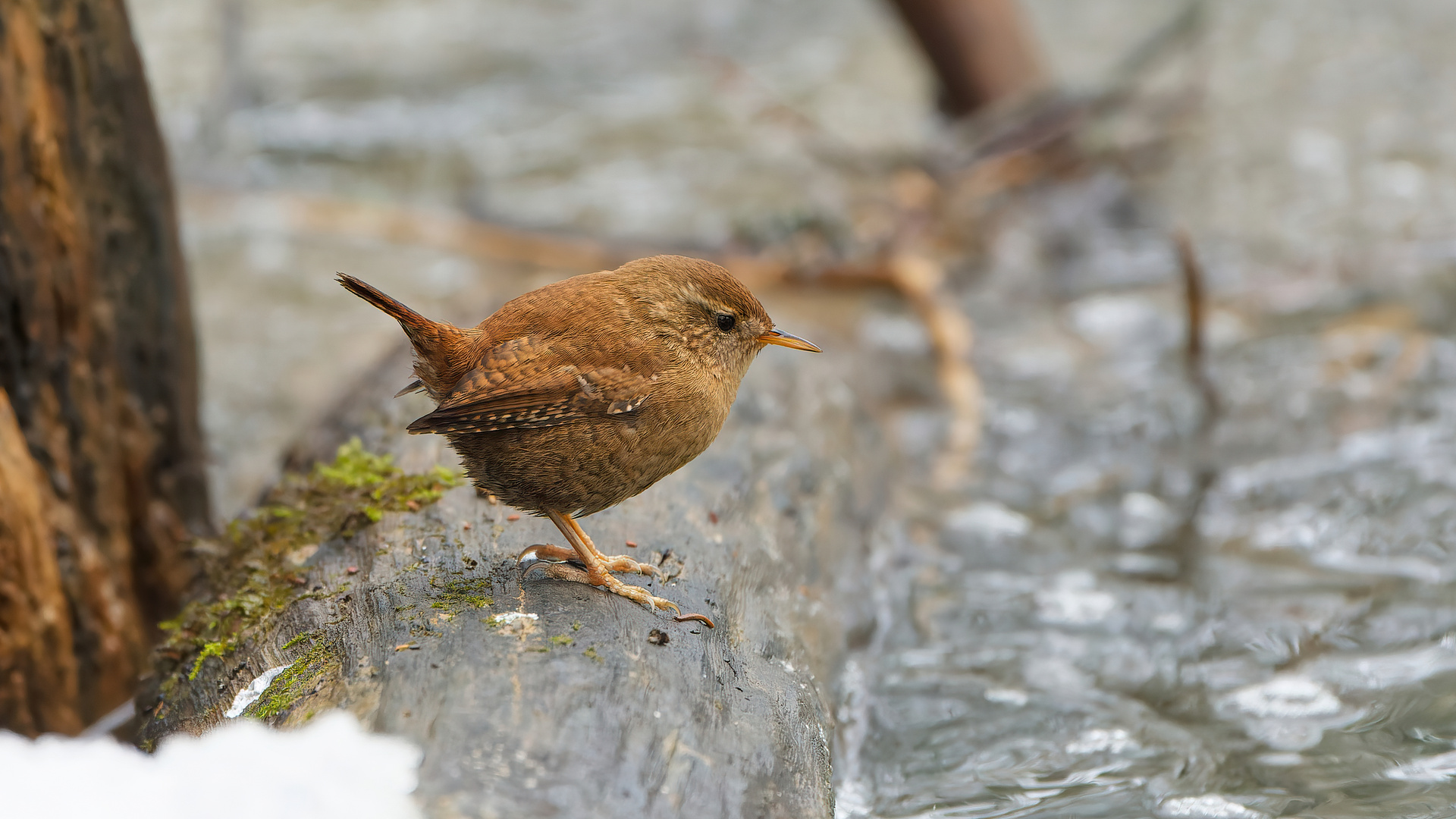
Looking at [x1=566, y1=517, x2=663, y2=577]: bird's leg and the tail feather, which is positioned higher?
the tail feather

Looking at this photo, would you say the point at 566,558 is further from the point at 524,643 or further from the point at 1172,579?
the point at 1172,579

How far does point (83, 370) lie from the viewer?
12.2 feet

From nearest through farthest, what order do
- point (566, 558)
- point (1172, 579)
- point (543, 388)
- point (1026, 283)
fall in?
point (543, 388)
point (566, 558)
point (1172, 579)
point (1026, 283)

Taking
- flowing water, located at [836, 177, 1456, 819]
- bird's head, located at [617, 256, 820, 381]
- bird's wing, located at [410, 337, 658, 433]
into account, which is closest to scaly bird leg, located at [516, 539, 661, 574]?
bird's wing, located at [410, 337, 658, 433]

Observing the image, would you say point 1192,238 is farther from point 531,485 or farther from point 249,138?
point 249,138

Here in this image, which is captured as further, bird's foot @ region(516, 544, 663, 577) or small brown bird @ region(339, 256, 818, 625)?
bird's foot @ region(516, 544, 663, 577)

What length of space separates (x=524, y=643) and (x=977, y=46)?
6.86 meters

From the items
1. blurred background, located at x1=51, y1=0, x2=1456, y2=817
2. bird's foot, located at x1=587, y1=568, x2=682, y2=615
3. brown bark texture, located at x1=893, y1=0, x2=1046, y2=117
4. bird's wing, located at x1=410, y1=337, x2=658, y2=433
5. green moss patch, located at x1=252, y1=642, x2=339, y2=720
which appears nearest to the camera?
green moss patch, located at x1=252, y1=642, x2=339, y2=720

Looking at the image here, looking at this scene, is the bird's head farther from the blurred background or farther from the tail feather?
the blurred background

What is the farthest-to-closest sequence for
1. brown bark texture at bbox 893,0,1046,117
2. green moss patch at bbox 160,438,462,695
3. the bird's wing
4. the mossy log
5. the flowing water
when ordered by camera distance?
brown bark texture at bbox 893,0,1046,117 < the flowing water < green moss patch at bbox 160,438,462,695 < the bird's wing < the mossy log

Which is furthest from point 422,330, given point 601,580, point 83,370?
point 83,370

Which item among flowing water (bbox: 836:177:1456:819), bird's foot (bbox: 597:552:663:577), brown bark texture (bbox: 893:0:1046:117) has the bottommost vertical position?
flowing water (bbox: 836:177:1456:819)

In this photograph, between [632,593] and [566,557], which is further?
[566,557]

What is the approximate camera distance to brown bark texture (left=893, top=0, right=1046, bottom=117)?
838 centimetres
